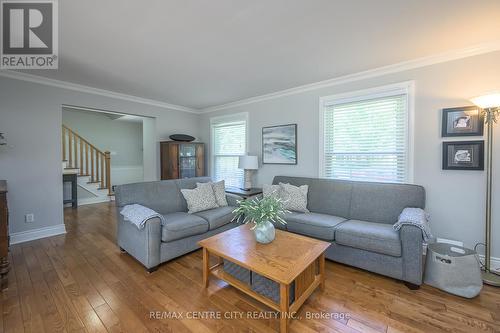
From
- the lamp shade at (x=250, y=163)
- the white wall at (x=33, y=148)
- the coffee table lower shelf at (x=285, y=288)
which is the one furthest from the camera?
the lamp shade at (x=250, y=163)

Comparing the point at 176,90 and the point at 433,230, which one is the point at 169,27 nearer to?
the point at 176,90

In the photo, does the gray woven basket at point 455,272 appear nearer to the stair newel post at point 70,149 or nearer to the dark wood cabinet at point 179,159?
the dark wood cabinet at point 179,159

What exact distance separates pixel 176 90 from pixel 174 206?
6.69 ft

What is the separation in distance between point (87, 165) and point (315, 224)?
617 centimetres

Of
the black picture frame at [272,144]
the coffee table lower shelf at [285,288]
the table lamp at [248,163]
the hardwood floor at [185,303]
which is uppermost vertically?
the black picture frame at [272,144]

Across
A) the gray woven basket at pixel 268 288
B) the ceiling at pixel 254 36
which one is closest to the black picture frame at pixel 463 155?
the ceiling at pixel 254 36

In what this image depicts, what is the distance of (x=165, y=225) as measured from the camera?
2.49 meters

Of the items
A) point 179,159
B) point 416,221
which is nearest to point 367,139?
point 416,221

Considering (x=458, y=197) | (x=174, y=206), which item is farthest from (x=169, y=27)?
(x=458, y=197)

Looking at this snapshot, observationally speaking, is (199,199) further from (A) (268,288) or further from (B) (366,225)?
(B) (366,225)

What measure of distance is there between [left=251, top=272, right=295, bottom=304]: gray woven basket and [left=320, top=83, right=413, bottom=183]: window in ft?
7.01

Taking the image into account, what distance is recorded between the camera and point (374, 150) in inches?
121

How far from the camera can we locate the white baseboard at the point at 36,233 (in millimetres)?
3111

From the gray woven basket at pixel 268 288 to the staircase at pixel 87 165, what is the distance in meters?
5.62
